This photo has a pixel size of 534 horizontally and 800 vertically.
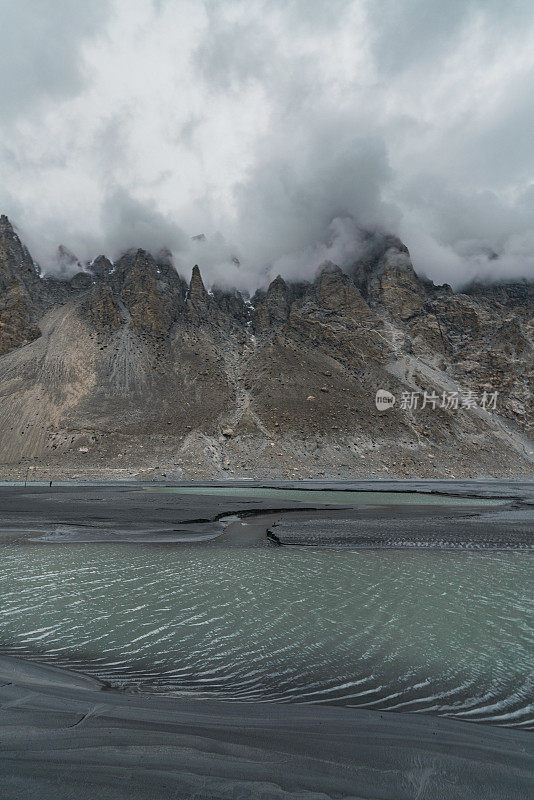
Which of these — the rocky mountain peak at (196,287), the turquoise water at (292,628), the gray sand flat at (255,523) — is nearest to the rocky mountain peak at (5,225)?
the rocky mountain peak at (196,287)

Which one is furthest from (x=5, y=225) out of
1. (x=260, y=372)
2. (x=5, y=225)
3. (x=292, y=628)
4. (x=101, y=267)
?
(x=292, y=628)

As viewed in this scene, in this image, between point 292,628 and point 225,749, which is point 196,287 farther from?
point 225,749

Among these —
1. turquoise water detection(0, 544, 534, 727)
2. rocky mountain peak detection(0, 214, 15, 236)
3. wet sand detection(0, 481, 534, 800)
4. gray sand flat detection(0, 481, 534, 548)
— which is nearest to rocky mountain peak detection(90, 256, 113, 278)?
rocky mountain peak detection(0, 214, 15, 236)

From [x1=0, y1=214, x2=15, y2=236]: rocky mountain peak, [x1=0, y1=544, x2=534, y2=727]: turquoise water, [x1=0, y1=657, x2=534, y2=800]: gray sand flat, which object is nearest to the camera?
[x1=0, y1=657, x2=534, y2=800]: gray sand flat

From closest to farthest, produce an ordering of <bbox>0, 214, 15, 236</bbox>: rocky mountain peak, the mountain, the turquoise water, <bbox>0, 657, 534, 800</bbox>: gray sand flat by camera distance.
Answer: <bbox>0, 657, 534, 800</bbox>: gray sand flat < the turquoise water < the mountain < <bbox>0, 214, 15, 236</bbox>: rocky mountain peak

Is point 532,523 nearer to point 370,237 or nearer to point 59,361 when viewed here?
point 59,361

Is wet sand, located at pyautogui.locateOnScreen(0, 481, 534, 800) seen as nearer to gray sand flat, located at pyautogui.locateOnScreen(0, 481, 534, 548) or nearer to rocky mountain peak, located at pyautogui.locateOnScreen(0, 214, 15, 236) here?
gray sand flat, located at pyautogui.locateOnScreen(0, 481, 534, 548)

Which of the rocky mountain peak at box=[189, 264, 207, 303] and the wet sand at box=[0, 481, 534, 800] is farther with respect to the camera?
the rocky mountain peak at box=[189, 264, 207, 303]

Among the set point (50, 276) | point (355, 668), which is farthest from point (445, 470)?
point (50, 276)
